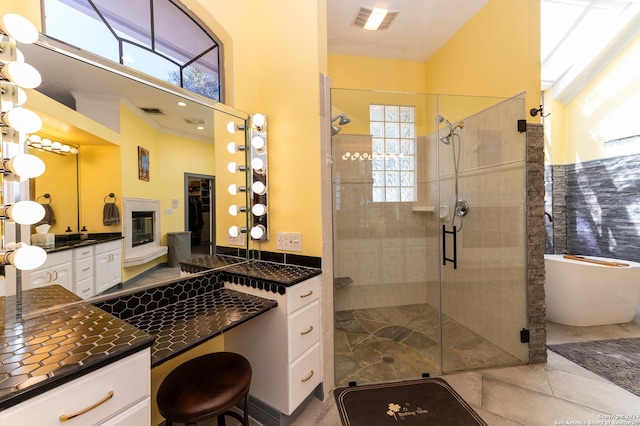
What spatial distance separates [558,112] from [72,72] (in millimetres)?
5404

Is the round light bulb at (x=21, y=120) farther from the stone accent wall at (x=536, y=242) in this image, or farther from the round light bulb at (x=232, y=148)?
the stone accent wall at (x=536, y=242)

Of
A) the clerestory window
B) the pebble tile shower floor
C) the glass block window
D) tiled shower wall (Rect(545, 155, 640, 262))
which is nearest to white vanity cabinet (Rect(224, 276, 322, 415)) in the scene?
the pebble tile shower floor

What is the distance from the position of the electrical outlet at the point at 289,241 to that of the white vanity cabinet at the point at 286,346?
27cm

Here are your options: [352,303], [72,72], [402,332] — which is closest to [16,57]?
[72,72]

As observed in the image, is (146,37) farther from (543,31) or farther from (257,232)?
(543,31)

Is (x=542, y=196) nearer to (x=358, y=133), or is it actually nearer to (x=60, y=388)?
(x=358, y=133)

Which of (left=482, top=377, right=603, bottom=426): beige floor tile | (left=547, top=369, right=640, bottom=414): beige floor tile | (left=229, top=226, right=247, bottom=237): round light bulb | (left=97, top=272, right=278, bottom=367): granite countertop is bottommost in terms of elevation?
(left=482, top=377, right=603, bottom=426): beige floor tile

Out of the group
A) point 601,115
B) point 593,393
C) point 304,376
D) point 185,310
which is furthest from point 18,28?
point 601,115

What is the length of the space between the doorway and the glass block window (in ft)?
5.77

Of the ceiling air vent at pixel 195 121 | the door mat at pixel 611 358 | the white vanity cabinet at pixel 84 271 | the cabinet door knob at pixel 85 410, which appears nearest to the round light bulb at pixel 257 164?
the ceiling air vent at pixel 195 121

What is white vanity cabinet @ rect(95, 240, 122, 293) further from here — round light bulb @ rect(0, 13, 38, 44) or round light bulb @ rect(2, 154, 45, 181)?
round light bulb @ rect(0, 13, 38, 44)

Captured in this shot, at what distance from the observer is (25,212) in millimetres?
894

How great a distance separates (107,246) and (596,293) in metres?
4.06

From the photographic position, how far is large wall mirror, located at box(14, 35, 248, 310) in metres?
0.99
